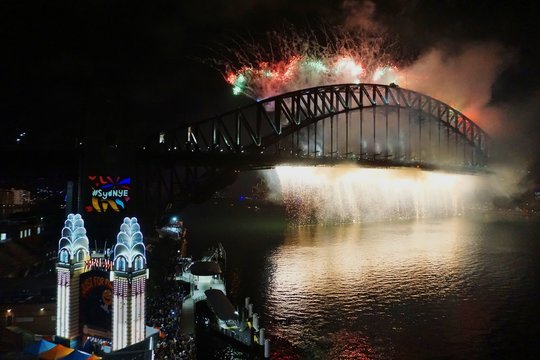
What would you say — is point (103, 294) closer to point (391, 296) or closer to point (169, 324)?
point (169, 324)

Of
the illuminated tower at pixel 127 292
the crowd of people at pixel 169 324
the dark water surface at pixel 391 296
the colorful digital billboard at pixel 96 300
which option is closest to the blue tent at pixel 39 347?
the colorful digital billboard at pixel 96 300

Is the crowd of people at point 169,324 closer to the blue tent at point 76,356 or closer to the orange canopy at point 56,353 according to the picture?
the blue tent at point 76,356

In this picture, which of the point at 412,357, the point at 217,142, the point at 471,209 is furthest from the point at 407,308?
the point at 471,209

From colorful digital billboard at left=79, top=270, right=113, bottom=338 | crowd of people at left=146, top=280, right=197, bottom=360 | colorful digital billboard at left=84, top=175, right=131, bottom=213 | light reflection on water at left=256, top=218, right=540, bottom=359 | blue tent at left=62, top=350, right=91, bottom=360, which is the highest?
colorful digital billboard at left=84, top=175, right=131, bottom=213

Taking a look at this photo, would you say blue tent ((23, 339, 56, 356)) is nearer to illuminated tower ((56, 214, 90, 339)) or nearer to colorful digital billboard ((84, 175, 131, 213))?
illuminated tower ((56, 214, 90, 339))

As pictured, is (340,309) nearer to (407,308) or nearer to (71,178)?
(407,308)

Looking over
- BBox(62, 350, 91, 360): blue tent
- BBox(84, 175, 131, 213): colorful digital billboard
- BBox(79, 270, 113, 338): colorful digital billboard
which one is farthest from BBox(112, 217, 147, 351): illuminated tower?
BBox(84, 175, 131, 213): colorful digital billboard
